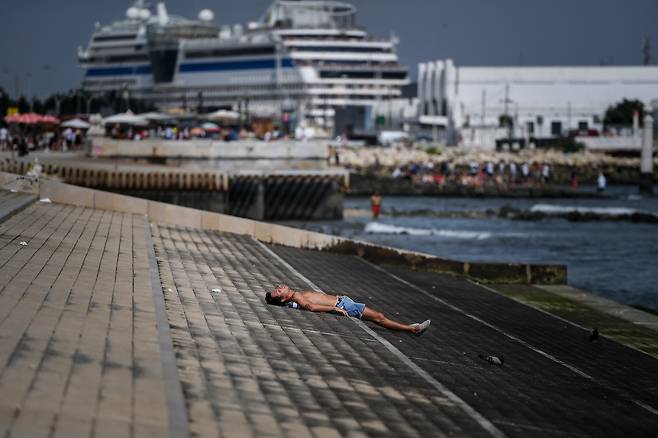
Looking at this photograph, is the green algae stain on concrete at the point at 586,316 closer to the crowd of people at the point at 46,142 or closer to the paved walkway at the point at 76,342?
the paved walkway at the point at 76,342

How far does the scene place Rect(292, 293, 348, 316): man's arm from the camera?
54.0ft

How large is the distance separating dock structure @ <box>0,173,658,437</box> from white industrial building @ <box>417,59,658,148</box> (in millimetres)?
117867

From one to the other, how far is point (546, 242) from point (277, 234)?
25184 mm

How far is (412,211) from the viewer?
67438 millimetres

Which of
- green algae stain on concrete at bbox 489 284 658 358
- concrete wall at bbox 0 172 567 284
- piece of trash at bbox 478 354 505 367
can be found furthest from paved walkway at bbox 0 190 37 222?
green algae stain on concrete at bbox 489 284 658 358

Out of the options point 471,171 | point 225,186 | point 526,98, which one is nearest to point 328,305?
point 225,186

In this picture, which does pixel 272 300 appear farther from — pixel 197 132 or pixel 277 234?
pixel 197 132

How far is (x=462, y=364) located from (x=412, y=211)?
52197 mm

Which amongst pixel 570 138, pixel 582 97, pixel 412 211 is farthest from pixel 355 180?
pixel 582 97

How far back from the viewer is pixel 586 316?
79.7 ft

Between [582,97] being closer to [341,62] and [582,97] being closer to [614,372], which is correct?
[341,62]

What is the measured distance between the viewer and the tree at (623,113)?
14100cm

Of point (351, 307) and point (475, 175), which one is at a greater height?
point (351, 307)

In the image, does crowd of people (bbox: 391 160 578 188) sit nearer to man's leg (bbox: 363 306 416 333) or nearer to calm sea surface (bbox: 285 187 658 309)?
calm sea surface (bbox: 285 187 658 309)
